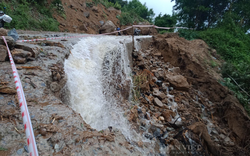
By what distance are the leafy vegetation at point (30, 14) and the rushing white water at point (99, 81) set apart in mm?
4342

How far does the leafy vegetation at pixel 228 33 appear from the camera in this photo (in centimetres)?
666

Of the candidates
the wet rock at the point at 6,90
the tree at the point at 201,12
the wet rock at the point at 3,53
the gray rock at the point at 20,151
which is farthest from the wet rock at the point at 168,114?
the tree at the point at 201,12

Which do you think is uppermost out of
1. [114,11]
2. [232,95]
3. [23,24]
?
[114,11]

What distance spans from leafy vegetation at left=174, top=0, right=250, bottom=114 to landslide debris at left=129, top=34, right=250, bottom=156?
2.44 ft

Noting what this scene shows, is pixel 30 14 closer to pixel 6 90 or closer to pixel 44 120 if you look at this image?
pixel 6 90

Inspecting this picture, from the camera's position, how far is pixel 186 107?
5.62 meters

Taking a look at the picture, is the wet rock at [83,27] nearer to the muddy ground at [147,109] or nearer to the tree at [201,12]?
the muddy ground at [147,109]

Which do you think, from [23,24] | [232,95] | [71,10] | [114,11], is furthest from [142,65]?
[114,11]

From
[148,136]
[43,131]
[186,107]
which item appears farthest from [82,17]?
[43,131]

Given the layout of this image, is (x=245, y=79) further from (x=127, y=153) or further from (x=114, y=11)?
(x=114, y=11)

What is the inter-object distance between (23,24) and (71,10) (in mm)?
6752

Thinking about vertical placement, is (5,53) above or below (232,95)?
above

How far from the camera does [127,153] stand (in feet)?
8.33

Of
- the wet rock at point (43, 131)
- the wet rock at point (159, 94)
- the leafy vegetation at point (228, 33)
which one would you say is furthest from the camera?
the leafy vegetation at point (228, 33)
